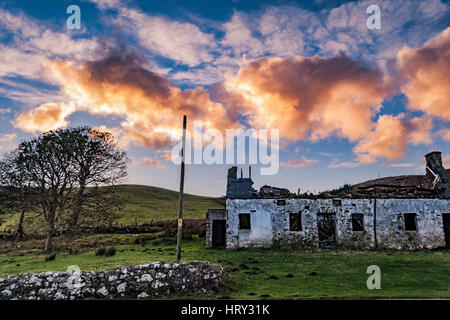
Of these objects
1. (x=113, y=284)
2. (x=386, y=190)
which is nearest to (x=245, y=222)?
(x=386, y=190)

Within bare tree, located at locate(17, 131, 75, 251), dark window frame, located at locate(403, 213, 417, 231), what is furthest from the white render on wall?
bare tree, located at locate(17, 131, 75, 251)

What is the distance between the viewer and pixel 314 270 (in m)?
13.4

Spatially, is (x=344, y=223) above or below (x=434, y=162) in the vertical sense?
below

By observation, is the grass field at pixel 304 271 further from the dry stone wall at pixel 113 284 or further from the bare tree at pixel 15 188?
the bare tree at pixel 15 188

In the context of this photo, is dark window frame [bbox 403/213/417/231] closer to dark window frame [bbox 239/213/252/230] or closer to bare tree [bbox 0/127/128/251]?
dark window frame [bbox 239/213/252/230]

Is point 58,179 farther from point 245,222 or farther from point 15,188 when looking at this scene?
point 245,222

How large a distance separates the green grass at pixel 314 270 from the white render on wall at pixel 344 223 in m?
1.11

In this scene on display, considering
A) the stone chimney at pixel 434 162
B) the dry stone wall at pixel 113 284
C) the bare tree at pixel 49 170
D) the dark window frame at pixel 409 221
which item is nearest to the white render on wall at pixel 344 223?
the dark window frame at pixel 409 221

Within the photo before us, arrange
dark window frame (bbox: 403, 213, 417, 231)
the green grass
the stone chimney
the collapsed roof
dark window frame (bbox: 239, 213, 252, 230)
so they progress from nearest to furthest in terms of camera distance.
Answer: the green grass < dark window frame (bbox: 403, 213, 417, 231) < dark window frame (bbox: 239, 213, 252, 230) < the collapsed roof < the stone chimney

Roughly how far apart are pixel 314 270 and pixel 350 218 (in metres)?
8.69

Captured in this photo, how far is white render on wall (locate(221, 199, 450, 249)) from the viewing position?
20.0m

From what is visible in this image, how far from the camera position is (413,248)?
19859 millimetres
